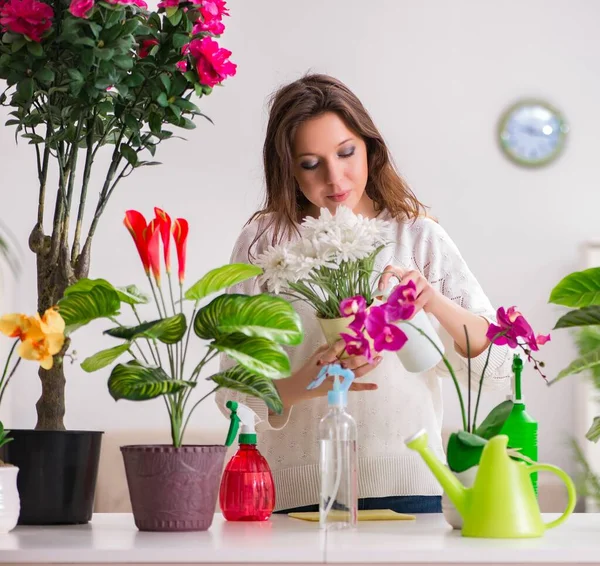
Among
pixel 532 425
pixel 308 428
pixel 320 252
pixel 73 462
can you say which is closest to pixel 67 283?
pixel 73 462

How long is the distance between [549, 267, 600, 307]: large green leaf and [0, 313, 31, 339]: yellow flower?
0.71 m

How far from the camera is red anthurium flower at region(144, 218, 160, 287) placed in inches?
47.1

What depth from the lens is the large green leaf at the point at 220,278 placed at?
3.86 ft

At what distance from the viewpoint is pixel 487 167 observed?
422 centimetres

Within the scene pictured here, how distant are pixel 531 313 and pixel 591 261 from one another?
1.18 feet

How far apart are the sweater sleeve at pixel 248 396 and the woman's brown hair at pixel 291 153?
1.4 inches

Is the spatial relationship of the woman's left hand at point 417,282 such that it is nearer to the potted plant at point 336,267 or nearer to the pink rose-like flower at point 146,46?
the potted plant at point 336,267

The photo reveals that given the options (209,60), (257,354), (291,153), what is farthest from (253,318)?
(291,153)

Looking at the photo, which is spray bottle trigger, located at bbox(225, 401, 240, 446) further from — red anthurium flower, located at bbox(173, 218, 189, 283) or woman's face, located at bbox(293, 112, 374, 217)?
woman's face, located at bbox(293, 112, 374, 217)

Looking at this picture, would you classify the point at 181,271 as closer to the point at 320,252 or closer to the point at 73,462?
the point at 320,252

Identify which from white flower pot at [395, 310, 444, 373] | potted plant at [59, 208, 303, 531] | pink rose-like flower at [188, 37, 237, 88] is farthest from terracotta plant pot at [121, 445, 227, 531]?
pink rose-like flower at [188, 37, 237, 88]

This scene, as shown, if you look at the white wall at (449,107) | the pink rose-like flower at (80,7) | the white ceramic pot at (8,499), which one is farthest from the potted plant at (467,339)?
the white wall at (449,107)

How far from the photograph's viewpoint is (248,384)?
1.22 m

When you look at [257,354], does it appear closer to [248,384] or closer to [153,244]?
[248,384]
